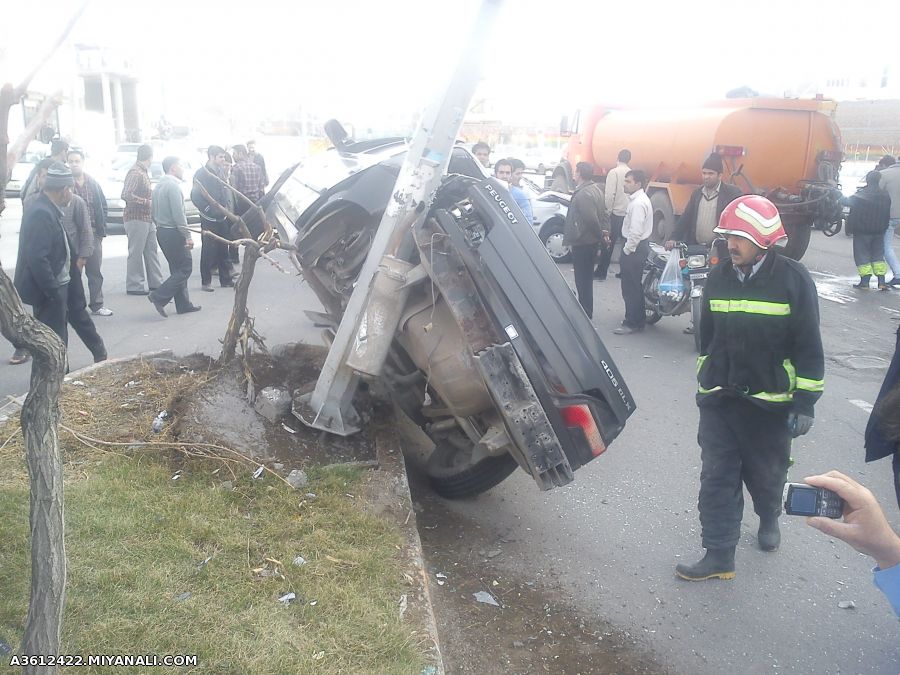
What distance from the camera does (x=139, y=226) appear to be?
9.40 m

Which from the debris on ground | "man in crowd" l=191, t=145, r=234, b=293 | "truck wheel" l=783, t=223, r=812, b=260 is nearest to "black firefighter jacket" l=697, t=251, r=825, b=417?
the debris on ground

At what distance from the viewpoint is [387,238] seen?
4.03 metres

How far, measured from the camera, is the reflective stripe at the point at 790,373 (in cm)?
380

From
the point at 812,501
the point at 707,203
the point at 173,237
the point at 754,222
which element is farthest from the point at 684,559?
the point at 173,237

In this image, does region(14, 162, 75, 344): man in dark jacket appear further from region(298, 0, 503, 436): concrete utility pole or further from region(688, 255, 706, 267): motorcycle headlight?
region(688, 255, 706, 267): motorcycle headlight

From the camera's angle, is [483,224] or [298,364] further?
[298,364]

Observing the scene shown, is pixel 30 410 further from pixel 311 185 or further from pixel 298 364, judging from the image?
pixel 311 185

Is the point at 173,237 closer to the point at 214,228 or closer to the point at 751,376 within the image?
the point at 214,228

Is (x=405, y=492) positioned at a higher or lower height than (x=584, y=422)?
lower

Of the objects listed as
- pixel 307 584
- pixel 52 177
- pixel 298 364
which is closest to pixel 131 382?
pixel 298 364

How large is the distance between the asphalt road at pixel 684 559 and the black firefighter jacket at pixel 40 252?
360 cm

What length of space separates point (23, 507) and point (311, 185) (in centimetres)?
314

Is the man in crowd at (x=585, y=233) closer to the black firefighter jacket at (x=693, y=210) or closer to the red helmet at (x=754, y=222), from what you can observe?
the black firefighter jacket at (x=693, y=210)

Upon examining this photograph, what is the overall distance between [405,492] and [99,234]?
6.28 meters
